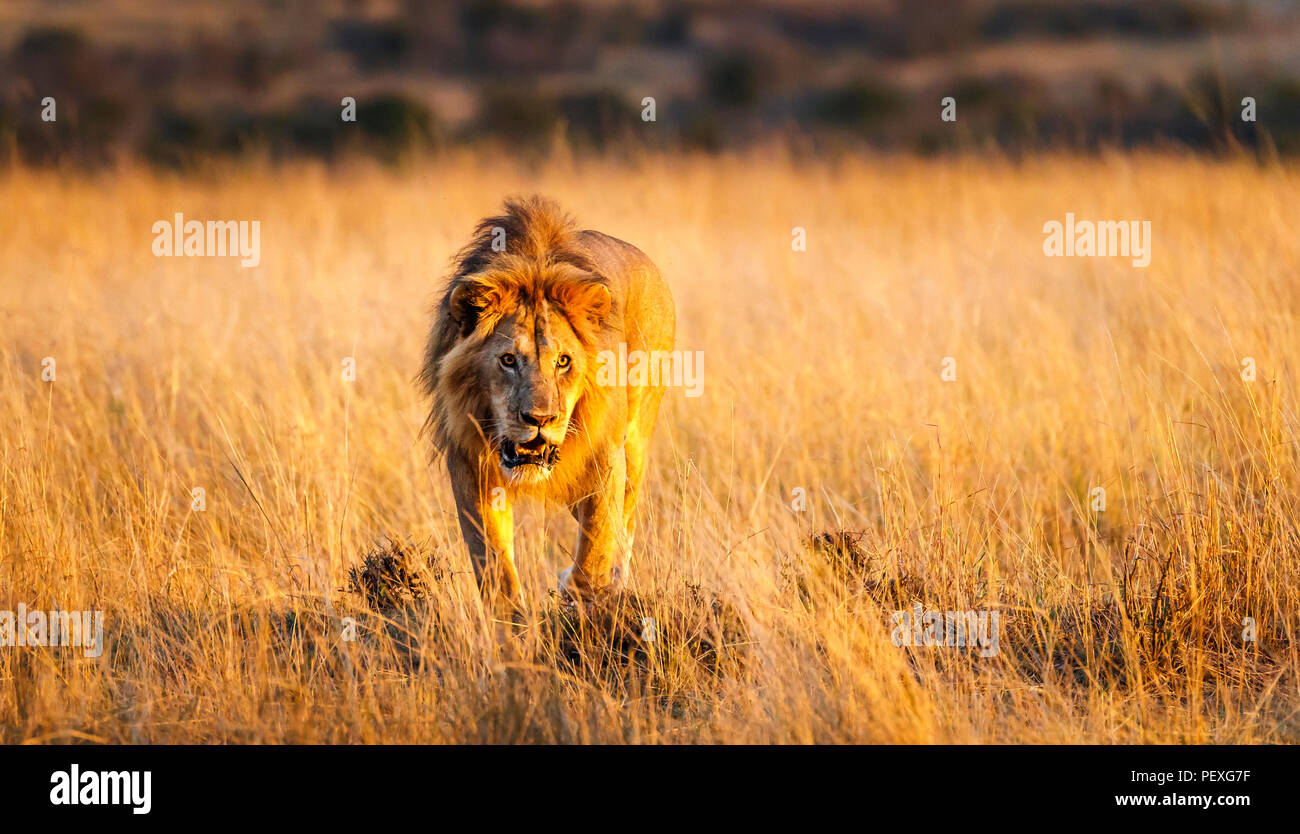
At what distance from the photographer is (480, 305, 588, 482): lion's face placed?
18.3ft

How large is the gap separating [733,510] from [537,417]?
2216 millimetres

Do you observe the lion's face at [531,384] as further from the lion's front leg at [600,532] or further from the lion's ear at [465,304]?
the lion's front leg at [600,532]

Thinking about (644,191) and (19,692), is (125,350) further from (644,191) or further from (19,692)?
(644,191)

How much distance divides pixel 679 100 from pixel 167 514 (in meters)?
29.9

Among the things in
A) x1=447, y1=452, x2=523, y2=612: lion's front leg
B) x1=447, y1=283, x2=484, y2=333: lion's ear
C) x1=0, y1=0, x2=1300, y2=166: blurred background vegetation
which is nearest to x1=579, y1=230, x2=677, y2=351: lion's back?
x1=447, y1=283, x2=484, y2=333: lion's ear

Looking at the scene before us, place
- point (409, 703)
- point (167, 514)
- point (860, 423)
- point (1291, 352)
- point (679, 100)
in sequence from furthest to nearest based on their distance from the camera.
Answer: point (679, 100) → point (860, 423) → point (1291, 352) → point (167, 514) → point (409, 703)

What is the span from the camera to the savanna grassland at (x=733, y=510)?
5191mm

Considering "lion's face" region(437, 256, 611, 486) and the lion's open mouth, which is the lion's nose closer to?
"lion's face" region(437, 256, 611, 486)

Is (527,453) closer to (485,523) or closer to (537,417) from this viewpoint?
(537,417)

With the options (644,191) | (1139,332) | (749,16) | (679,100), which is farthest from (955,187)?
(749,16)

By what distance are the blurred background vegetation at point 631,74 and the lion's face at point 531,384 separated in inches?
629

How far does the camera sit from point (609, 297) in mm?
6031

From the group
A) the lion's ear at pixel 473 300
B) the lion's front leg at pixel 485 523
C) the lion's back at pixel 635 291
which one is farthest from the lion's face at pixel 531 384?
the lion's back at pixel 635 291

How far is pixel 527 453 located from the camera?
18.7 feet
